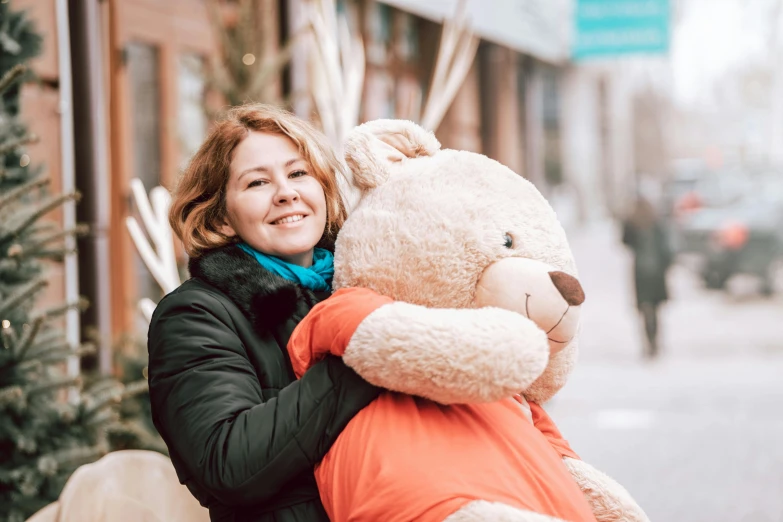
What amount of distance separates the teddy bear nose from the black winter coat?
41 cm

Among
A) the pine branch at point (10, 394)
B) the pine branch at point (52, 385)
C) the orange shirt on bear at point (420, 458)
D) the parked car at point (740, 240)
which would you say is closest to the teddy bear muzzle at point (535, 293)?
the orange shirt on bear at point (420, 458)

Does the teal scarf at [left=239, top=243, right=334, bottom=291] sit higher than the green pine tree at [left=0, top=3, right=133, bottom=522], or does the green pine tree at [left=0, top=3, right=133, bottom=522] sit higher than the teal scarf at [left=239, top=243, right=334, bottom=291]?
the teal scarf at [left=239, top=243, right=334, bottom=291]

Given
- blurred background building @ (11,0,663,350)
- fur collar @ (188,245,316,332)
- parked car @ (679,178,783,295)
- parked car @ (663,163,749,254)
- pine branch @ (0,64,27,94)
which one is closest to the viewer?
fur collar @ (188,245,316,332)

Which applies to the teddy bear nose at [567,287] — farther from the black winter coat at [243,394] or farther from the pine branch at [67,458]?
the pine branch at [67,458]

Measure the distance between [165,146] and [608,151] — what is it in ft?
81.2

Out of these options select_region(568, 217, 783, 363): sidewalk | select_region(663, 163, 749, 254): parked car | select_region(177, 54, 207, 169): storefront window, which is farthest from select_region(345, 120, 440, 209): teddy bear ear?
select_region(663, 163, 749, 254): parked car

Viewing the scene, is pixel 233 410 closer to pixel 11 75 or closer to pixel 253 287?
pixel 253 287

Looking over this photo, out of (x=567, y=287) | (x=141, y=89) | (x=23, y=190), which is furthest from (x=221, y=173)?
(x=141, y=89)

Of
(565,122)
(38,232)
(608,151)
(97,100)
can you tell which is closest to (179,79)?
(97,100)

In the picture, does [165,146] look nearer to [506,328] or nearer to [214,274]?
[214,274]

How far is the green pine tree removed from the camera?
9.45 feet

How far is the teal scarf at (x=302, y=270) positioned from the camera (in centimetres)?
191

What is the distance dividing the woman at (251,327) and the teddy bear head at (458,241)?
14 cm

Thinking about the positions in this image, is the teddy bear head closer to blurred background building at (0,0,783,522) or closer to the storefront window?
blurred background building at (0,0,783,522)
